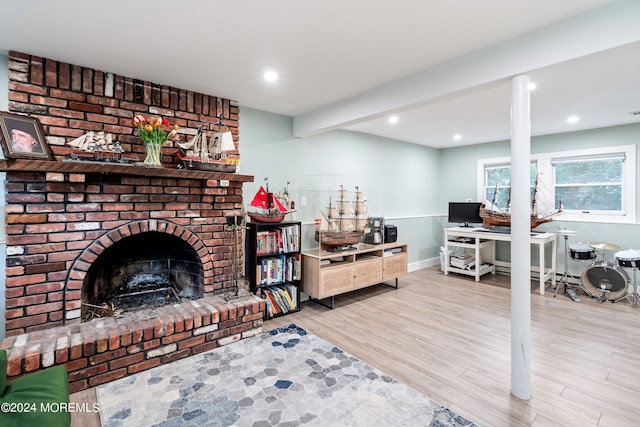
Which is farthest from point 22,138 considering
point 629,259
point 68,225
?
point 629,259

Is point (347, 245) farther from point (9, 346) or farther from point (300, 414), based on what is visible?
point (9, 346)

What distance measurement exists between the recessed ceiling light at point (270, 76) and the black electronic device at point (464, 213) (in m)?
4.18

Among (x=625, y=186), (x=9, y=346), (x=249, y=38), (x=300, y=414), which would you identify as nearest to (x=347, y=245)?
(x=300, y=414)

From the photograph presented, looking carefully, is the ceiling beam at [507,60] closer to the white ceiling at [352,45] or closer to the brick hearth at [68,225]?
the white ceiling at [352,45]

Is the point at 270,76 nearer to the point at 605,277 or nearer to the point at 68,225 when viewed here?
the point at 68,225

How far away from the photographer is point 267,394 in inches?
78.3

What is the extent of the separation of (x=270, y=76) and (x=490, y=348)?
2.93 meters

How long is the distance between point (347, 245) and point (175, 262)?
76.9 inches

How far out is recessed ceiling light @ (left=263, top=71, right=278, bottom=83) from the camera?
246 cm

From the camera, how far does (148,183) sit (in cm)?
262

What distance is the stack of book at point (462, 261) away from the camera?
4.95 metres

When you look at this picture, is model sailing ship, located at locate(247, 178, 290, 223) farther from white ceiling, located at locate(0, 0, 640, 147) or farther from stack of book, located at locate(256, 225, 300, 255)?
white ceiling, located at locate(0, 0, 640, 147)

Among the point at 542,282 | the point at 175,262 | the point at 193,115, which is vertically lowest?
the point at 542,282

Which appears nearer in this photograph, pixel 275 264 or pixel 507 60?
pixel 507 60
